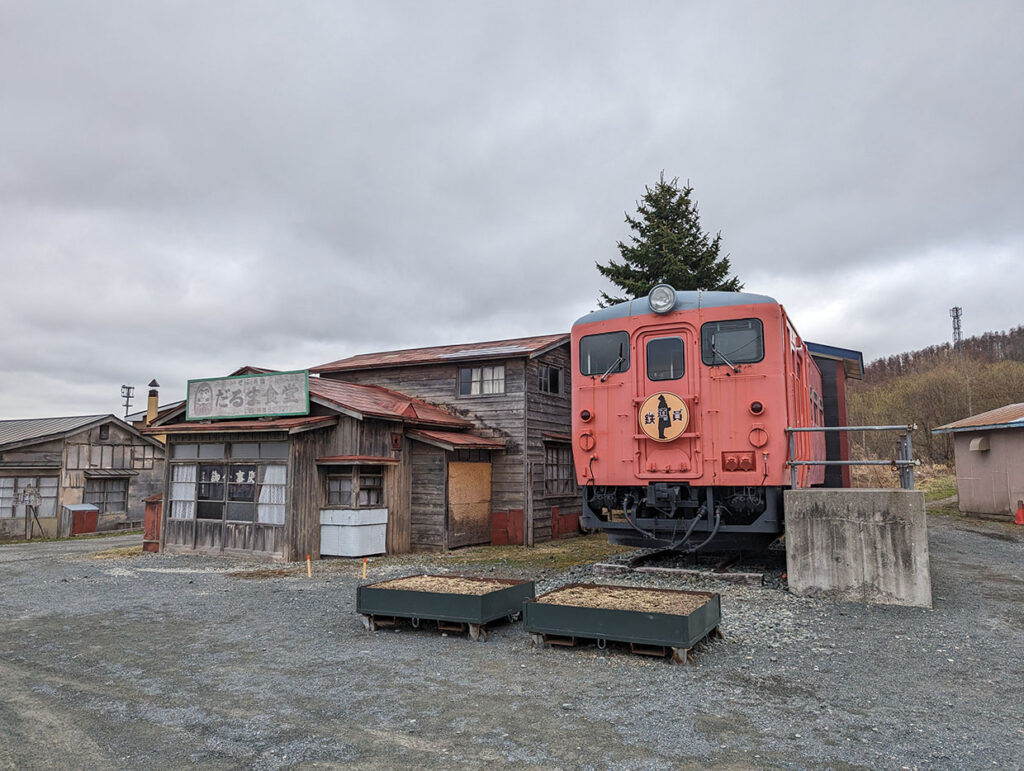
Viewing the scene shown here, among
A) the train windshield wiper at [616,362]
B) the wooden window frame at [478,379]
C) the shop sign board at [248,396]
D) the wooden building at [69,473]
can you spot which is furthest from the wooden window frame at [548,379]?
the wooden building at [69,473]

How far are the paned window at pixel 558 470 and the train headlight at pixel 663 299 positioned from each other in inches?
336

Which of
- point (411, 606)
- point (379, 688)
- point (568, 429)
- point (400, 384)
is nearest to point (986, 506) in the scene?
A: point (568, 429)

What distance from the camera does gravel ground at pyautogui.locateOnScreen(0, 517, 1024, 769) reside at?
14.3 ft

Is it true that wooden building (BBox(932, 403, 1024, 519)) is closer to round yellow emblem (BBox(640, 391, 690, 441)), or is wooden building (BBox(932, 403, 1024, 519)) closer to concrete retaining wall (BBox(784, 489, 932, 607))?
concrete retaining wall (BBox(784, 489, 932, 607))

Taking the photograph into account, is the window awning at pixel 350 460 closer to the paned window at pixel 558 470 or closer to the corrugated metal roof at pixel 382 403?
the corrugated metal roof at pixel 382 403

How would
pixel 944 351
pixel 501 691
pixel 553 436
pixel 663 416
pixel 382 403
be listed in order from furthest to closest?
pixel 944 351 < pixel 553 436 < pixel 382 403 < pixel 663 416 < pixel 501 691

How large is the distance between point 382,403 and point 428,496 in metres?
2.54

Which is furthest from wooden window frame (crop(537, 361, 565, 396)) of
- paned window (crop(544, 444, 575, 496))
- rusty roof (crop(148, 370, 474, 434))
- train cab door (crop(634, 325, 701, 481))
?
train cab door (crop(634, 325, 701, 481))

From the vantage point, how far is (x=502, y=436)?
17688mm

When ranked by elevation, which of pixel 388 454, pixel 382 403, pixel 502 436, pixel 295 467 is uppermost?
pixel 382 403

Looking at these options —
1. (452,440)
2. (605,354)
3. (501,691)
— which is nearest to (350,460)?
(452,440)

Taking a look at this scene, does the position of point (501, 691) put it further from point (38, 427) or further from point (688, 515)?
point (38, 427)

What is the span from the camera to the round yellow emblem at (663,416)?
9.80m

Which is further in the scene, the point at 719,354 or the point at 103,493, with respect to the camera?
the point at 103,493
